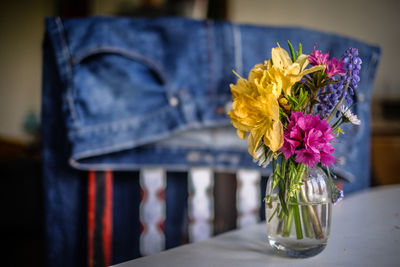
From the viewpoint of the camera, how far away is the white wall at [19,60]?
→ 3.30m

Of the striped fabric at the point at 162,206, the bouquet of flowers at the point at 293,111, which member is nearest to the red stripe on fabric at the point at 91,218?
the striped fabric at the point at 162,206

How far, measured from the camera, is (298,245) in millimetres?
360

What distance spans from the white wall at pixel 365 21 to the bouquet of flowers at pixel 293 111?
154 centimetres

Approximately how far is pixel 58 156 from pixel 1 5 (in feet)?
10.3

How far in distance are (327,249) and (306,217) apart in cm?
6

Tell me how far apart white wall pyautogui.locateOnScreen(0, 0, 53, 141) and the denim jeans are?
9.59 feet

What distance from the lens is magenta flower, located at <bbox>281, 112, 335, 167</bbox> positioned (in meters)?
Answer: 0.32

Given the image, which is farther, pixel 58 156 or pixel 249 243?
pixel 58 156

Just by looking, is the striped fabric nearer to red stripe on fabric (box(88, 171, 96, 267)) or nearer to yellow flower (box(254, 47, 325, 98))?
red stripe on fabric (box(88, 171, 96, 267))

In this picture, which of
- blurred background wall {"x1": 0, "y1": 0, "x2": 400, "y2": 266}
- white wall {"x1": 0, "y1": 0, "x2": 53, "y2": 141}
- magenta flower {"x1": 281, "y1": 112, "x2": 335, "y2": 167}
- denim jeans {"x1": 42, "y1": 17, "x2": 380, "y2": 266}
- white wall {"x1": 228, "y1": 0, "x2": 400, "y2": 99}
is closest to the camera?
magenta flower {"x1": 281, "y1": 112, "x2": 335, "y2": 167}


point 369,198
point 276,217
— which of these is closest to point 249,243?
point 276,217

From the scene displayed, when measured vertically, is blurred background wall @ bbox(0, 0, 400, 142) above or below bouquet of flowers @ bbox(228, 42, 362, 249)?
above

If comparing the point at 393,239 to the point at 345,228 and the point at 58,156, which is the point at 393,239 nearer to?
the point at 345,228

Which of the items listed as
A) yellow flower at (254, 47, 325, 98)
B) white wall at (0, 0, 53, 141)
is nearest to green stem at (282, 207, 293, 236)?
yellow flower at (254, 47, 325, 98)
